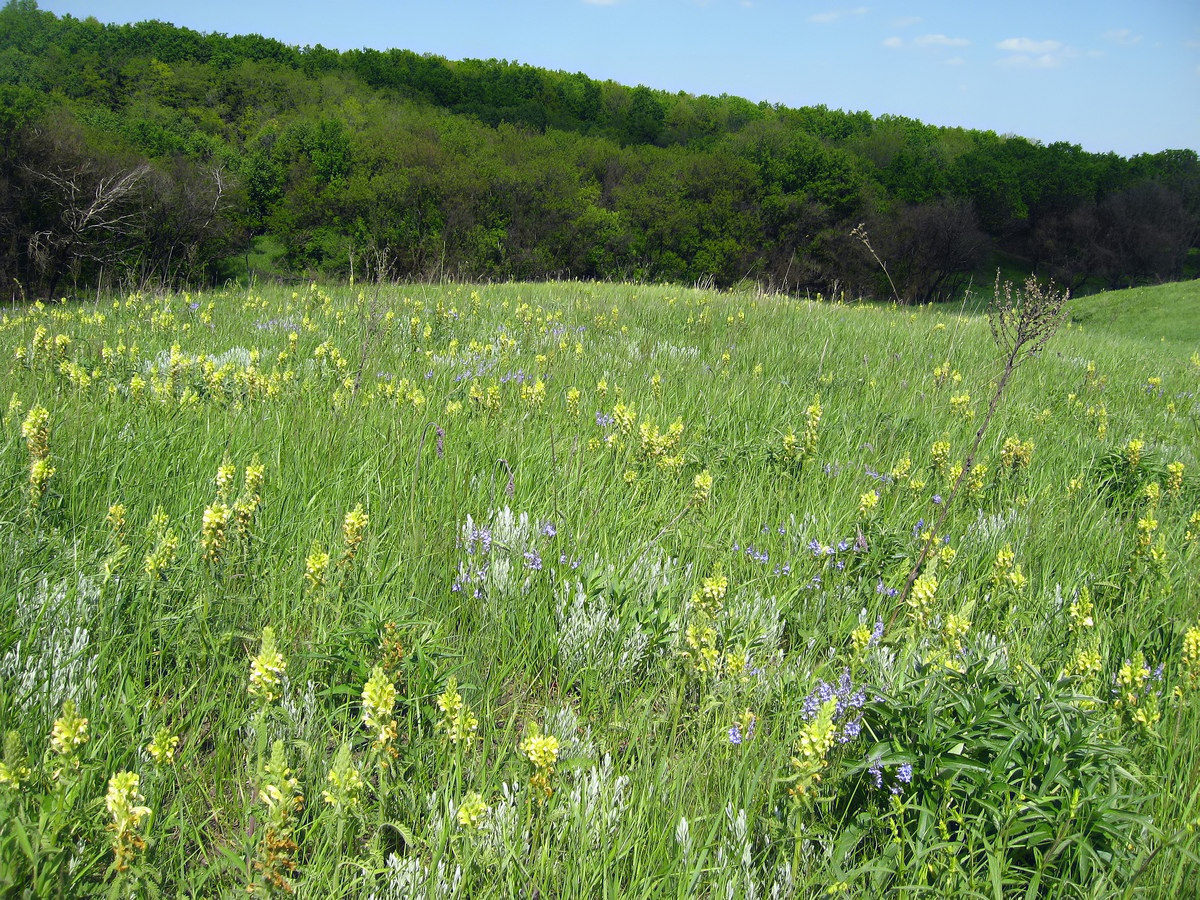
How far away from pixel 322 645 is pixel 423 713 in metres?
0.38

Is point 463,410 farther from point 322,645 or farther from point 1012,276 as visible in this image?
point 1012,276

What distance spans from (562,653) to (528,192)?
51.9 m

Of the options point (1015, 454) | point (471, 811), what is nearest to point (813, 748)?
point (471, 811)

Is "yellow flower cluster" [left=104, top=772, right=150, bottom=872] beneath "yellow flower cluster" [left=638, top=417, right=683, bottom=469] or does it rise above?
beneath

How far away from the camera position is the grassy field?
59.2 inches

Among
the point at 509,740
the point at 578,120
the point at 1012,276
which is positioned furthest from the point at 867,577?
the point at 578,120

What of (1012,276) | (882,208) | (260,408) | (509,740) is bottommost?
(509,740)

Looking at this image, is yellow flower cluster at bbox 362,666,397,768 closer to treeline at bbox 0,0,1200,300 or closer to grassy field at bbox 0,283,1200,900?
grassy field at bbox 0,283,1200,900

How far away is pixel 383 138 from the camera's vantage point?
169 feet

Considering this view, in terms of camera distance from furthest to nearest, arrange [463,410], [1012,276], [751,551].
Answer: [1012,276] < [463,410] < [751,551]

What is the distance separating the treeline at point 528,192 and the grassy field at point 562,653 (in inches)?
1362

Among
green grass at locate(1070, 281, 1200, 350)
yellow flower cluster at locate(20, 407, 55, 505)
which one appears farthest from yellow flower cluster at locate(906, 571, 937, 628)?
green grass at locate(1070, 281, 1200, 350)

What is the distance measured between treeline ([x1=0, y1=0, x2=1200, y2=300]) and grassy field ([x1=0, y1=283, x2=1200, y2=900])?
113ft

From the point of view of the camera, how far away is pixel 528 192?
50.3 metres
